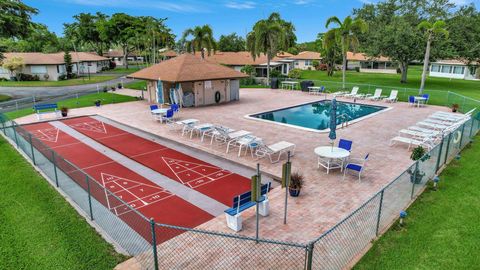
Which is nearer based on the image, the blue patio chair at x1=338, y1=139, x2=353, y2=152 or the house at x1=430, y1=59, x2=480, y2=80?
the blue patio chair at x1=338, y1=139, x2=353, y2=152

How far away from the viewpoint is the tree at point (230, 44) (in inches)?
3238

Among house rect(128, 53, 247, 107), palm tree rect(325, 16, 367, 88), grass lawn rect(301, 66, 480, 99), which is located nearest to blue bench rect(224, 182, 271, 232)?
house rect(128, 53, 247, 107)

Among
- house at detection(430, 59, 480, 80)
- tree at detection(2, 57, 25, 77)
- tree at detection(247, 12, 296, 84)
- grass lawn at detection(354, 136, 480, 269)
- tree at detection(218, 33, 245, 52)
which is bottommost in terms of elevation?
grass lawn at detection(354, 136, 480, 269)

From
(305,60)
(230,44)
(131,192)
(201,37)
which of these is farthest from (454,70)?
(131,192)

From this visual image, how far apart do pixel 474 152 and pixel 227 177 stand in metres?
11.3

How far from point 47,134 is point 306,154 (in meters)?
14.9

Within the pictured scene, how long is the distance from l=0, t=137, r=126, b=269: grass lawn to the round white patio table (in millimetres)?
7718

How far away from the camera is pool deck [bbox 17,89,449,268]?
27.4 ft

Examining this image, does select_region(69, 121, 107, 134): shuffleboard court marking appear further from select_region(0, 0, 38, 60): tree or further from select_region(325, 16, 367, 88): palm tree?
select_region(325, 16, 367, 88): palm tree

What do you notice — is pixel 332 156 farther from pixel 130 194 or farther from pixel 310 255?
pixel 130 194

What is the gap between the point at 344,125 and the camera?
63.5ft

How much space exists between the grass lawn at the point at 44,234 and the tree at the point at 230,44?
75123 mm

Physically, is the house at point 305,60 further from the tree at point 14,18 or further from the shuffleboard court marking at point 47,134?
the shuffleboard court marking at point 47,134

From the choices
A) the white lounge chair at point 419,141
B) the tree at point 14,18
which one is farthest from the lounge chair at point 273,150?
the tree at point 14,18
